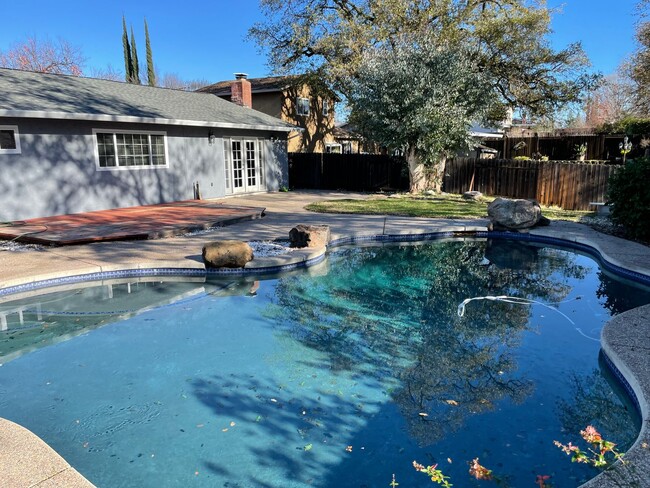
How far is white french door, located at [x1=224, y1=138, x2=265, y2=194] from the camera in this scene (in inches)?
667

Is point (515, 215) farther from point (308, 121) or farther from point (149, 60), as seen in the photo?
point (149, 60)

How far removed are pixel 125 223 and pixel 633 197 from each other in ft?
35.7

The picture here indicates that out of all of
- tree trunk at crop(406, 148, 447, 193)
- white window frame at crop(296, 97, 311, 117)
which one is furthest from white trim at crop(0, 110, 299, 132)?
white window frame at crop(296, 97, 311, 117)


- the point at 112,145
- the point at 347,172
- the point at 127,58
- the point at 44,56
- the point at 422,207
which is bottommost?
the point at 422,207

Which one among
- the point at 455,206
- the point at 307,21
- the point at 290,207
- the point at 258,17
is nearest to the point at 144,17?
the point at 258,17

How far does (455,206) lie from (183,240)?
8.76m

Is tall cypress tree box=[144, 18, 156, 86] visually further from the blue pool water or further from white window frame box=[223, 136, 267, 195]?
the blue pool water

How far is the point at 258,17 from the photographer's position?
21.5 metres

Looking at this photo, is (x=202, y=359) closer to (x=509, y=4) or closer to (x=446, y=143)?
(x=446, y=143)

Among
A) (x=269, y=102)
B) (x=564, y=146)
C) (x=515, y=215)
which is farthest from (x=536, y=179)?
(x=269, y=102)

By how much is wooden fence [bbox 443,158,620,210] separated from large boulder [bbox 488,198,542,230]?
4120 millimetres

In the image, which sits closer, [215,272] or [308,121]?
[215,272]

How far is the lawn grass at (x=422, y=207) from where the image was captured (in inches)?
509

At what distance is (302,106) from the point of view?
2550 cm
